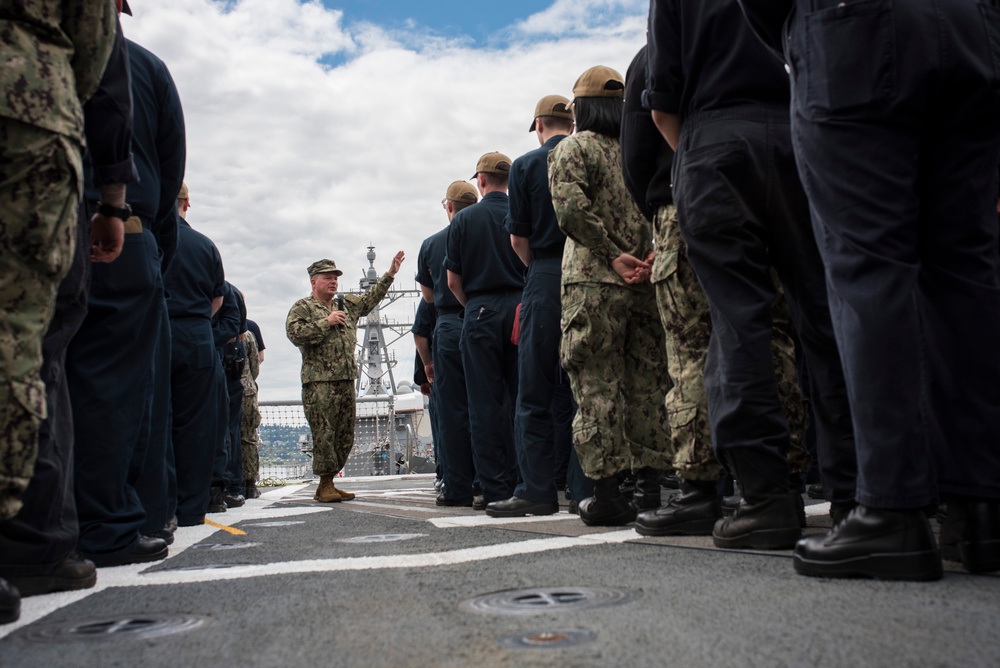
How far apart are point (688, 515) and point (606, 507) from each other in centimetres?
68

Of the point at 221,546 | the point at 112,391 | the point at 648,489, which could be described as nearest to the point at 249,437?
the point at 221,546

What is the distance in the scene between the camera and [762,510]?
7.93ft

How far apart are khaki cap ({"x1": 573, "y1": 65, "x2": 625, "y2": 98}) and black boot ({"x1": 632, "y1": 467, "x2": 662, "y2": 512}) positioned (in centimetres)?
182

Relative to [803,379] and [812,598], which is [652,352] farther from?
[812,598]

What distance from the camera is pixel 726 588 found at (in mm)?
1740

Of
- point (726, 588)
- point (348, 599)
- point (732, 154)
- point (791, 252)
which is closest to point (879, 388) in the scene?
point (726, 588)

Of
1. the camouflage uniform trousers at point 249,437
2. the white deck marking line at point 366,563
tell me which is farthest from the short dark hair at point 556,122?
the camouflage uniform trousers at point 249,437

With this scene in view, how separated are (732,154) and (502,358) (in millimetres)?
3069

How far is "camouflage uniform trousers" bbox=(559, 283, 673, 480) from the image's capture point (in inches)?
147

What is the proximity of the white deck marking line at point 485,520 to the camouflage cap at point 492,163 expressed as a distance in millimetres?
2443

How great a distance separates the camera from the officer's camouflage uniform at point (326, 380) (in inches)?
280

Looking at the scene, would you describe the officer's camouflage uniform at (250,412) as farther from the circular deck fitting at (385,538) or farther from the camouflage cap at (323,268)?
the circular deck fitting at (385,538)

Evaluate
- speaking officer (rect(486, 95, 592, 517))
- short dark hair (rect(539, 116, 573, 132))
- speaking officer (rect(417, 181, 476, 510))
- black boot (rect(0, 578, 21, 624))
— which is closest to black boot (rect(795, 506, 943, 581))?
black boot (rect(0, 578, 21, 624))

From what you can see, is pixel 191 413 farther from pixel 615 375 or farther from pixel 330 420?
pixel 615 375
